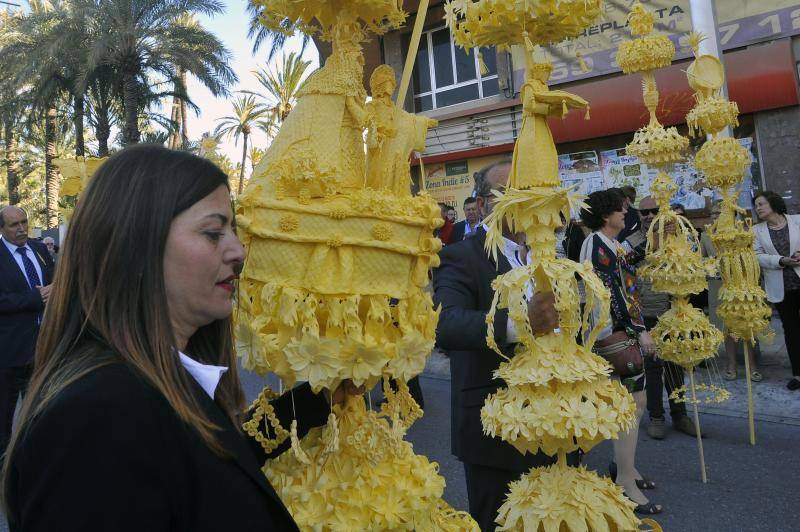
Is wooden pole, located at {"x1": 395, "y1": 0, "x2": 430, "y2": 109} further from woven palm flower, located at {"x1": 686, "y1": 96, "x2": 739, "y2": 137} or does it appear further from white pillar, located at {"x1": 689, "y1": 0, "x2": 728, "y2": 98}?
white pillar, located at {"x1": 689, "y1": 0, "x2": 728, "y2": 98}

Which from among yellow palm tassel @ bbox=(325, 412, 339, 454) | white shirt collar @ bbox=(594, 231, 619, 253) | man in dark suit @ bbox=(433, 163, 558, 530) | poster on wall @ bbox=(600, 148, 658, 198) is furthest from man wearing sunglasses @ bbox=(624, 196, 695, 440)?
poster on wall @ bbox=(600, 148, 658, 198)

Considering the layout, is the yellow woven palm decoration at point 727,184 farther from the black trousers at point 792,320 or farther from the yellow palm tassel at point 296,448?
the yellow palm tassel at point 296,448

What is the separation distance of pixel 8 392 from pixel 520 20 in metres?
4.56

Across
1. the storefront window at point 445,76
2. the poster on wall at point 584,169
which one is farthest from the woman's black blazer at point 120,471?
the storefront window at point 445,76

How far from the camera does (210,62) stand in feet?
63.8

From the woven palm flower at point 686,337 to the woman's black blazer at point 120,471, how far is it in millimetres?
3660

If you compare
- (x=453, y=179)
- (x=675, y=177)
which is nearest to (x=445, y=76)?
(x=453, y=179)

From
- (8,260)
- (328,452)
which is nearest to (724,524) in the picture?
(328,452)

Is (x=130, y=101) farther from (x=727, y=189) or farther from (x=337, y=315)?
(x=337, y=315)

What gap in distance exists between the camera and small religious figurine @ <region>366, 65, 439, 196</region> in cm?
202

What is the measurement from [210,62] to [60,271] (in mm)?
20158

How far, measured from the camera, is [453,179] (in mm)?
13258

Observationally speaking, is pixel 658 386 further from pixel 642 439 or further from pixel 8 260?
pixel 8 260

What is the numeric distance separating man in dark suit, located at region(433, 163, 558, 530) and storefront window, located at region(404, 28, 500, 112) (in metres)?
11.2
